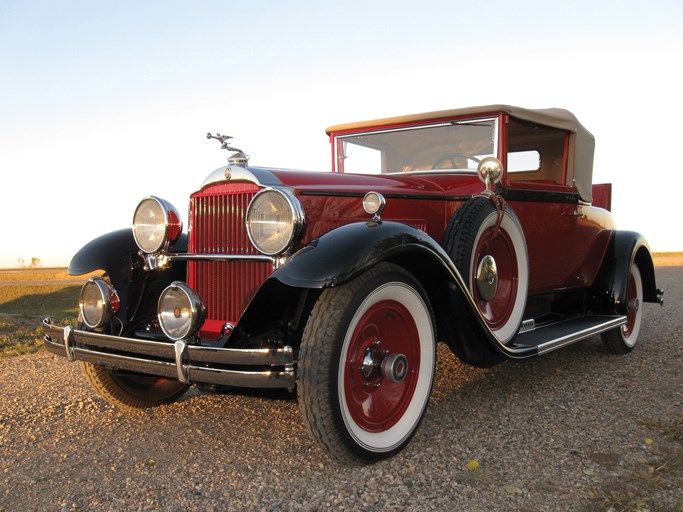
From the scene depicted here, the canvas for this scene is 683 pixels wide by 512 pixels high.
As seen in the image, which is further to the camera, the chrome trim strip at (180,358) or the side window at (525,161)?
the side window at (525,161)

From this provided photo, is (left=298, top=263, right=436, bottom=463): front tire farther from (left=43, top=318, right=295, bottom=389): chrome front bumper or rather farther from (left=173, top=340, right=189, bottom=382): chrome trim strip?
(left=173, top=340, right=189, bottom=382): chrome trim strip

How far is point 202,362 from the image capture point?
2588mm

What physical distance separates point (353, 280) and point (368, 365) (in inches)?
17.8

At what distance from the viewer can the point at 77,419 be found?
342 cm

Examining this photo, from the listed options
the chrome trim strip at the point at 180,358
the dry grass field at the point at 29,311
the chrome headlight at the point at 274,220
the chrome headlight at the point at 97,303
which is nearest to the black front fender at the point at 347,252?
the chrome headlight at the point at 274,220

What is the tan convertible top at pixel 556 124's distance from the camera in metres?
4.25

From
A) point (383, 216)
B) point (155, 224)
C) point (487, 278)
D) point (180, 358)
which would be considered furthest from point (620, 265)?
point (180, 358)

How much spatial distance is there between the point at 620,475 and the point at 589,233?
2957mm

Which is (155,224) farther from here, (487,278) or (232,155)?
(487,278)

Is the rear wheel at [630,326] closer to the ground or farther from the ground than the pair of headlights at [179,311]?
closer to the ground

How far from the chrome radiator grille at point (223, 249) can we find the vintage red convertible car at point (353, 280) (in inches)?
0.4

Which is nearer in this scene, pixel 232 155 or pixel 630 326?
pixel 232 155

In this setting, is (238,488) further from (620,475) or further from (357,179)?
(357,179)

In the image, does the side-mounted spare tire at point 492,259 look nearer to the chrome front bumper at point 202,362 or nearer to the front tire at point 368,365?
the front tire at point 368,365
